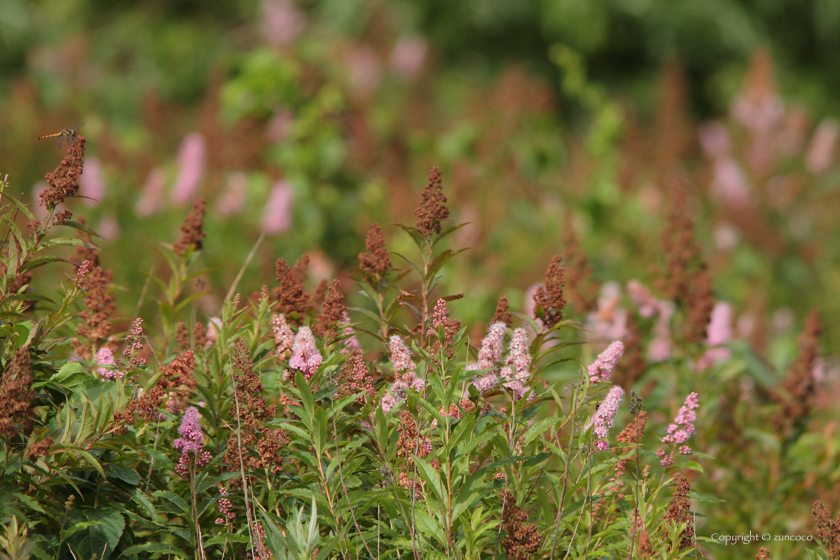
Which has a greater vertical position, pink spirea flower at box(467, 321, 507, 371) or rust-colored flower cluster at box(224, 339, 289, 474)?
pink spirea flower at box(467, 321, 507, 371)

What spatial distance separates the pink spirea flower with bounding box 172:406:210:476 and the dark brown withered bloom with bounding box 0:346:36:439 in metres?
0.32

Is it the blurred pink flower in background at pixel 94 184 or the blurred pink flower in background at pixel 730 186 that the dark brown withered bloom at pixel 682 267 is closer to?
the blurred pink flower in background at pixel 94 184

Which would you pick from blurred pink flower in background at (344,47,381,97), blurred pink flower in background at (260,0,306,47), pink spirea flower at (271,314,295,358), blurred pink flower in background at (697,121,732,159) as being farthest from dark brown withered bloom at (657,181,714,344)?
blurred pink flower in background at (697,121,732,159)

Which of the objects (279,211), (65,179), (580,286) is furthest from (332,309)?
Answer: (279,211)

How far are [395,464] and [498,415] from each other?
0.25 meters

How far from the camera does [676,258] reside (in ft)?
10.3

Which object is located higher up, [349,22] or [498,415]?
[349,22]

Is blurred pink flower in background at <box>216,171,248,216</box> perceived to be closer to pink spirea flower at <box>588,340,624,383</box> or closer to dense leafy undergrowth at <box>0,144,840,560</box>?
dense leafy undergrowth at <box>0,144,840,560</box>

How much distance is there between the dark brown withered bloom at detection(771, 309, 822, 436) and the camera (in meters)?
2.89

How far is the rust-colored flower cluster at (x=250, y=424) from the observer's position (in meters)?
1.77

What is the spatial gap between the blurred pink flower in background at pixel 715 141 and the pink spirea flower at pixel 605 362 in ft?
26.1

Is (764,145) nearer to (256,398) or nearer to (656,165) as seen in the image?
(656,165)

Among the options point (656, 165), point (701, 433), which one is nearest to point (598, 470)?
point (701, 433)
